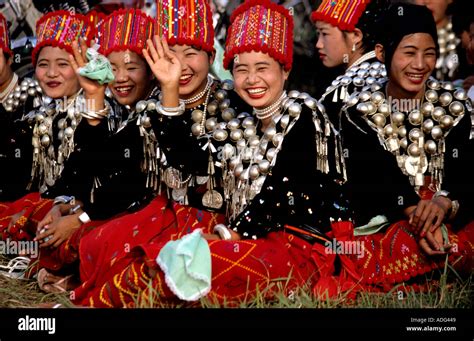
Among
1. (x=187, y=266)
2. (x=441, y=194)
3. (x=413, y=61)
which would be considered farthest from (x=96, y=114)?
(x=441, y=194)

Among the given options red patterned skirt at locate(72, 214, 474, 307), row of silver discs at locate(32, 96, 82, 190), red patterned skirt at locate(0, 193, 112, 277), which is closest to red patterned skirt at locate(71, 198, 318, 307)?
red patterned skirt at locate(72, 214, 474, 307)

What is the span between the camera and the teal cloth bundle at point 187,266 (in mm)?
3742

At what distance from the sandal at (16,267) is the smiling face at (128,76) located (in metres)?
0.84

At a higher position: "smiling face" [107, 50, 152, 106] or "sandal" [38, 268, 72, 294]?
"smiling face" [107, 50, 152, 106]

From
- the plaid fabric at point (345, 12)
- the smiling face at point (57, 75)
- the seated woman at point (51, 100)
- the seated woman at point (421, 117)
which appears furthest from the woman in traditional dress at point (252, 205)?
the smiling face at point (57, 75)

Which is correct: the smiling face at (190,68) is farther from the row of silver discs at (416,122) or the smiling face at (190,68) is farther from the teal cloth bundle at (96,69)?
the row of silver discs at (416,122)

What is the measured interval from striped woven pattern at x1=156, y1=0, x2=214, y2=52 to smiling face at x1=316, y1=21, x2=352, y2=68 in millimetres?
750

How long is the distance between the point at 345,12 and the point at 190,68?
37.0 inches

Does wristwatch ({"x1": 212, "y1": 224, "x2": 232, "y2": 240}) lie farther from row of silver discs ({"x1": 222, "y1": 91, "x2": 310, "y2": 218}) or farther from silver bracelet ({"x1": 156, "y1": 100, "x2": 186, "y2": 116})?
silver bracelet ({"x1": 156, "y1": 100, "x2": 186, "y2": 116})

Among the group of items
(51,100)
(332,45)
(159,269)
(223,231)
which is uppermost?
(332,45)

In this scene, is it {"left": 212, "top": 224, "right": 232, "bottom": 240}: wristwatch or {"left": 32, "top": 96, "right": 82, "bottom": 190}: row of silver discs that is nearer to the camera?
{"left": 212, "top": 224, "right": 232, "bottom": 240}: wristwatch

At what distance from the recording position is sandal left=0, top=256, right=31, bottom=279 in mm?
4830

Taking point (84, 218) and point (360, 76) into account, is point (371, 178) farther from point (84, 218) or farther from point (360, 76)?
point (84, 218)

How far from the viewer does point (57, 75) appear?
17.0 feet
